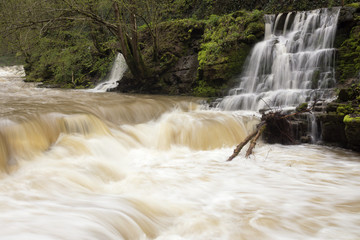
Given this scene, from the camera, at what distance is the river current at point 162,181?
248cm

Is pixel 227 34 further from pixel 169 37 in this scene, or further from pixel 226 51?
pixel 169 37

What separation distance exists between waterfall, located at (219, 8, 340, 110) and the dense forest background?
0.38 metres

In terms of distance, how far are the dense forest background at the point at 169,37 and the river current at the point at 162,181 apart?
139 inches

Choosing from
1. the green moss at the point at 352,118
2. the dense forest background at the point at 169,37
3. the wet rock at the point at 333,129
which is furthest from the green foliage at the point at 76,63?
the green moss at the point at 352,118

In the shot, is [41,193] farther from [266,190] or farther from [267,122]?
[267,122]

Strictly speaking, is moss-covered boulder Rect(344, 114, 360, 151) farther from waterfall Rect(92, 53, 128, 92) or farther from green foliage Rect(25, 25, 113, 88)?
green foliage Rect(25, 25, 113, 88)

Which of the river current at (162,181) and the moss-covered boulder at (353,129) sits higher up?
the moss-covered boulder at (353,129)

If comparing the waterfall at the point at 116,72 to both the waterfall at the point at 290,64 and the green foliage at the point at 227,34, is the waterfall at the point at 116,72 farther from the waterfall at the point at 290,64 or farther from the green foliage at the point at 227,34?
the waterfall at the point at 290,64

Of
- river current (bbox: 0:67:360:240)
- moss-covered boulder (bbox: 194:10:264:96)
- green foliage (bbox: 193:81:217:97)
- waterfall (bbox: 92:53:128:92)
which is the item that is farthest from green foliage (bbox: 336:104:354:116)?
waterfall (bbox: 92:53:128:92)

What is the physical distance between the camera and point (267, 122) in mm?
5422

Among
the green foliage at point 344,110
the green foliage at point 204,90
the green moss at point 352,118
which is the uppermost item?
the green foliage at point 204,90

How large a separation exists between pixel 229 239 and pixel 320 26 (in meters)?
7.92

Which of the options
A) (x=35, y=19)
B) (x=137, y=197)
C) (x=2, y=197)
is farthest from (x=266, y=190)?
(x=35, y=19)

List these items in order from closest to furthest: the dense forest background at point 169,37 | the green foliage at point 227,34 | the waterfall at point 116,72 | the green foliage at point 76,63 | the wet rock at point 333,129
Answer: the wet rock at point 333,129, the dense forest background at point 169,37, the green foliage at point 227,34, the waterfall at point 116,72, the green foliage at point 76,63
